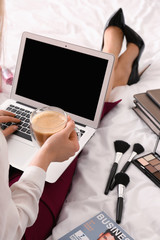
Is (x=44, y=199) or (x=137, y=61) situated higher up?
(x=137, y=61)

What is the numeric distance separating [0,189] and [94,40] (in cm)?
121

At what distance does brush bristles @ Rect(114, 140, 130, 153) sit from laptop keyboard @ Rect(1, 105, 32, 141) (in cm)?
30

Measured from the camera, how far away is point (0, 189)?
0.52 meters

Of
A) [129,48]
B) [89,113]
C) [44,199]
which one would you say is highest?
[129,48]

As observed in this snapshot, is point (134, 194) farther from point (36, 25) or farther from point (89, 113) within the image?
point (36, 25)

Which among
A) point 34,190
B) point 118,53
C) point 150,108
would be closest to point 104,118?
point 150,108

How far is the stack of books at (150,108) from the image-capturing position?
973 millimetres

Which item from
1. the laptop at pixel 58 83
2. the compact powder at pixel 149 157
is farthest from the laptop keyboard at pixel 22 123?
the compact powder at pixel 149 157

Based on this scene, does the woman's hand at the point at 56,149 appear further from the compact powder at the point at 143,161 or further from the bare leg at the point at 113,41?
the bare leg at the point at 113,41

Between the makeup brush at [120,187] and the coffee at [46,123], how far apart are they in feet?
0.83

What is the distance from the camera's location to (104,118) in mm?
1100

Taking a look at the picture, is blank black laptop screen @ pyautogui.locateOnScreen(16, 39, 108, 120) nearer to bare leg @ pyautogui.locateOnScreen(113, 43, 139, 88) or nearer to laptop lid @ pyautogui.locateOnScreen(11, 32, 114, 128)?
laptop lid @ pyautogui.locateOnScreen(11, 32, 114, 128)

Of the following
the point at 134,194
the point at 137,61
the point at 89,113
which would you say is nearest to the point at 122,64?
the point at 137,61

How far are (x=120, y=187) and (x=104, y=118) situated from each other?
1.19 feet
